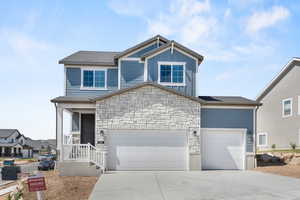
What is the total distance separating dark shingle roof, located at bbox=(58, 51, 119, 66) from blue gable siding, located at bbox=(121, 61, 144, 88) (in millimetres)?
850

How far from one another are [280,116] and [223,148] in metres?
10.8

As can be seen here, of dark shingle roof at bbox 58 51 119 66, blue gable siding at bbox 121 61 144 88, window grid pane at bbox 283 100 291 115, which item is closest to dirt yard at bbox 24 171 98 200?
blue gable siding at bbox 121 61 144 88

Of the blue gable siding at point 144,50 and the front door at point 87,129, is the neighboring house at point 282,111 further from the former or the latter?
the front door at point 87,129

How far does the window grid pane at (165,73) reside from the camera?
17.2 metres

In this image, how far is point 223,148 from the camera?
634 inches

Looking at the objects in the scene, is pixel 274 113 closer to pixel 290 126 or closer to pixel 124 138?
pixel 290 126

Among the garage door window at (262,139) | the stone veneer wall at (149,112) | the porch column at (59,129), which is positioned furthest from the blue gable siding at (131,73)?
the garage door window at (262,139)

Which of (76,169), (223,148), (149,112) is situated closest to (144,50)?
(149,112)

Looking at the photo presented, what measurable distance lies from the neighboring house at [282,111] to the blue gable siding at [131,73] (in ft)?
43.2

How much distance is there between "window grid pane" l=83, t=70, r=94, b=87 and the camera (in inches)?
701

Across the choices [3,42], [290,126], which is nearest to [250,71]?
[290,126]

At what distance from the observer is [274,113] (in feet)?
82.3

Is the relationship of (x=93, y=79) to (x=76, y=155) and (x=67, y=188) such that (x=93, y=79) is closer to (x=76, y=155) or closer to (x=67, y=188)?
(x=76, y=155)

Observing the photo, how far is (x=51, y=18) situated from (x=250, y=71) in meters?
15.6
